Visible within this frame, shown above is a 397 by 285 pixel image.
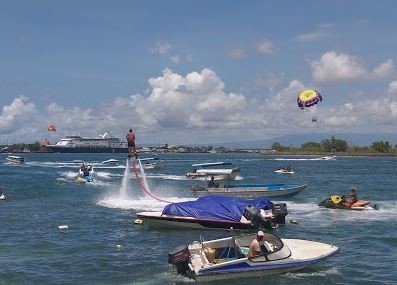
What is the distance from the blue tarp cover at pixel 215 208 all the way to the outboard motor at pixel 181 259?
34.9ft

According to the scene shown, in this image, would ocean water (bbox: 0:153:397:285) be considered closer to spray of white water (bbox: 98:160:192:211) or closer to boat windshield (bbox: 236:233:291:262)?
spray of white water (bbox: 98:160:192:211)

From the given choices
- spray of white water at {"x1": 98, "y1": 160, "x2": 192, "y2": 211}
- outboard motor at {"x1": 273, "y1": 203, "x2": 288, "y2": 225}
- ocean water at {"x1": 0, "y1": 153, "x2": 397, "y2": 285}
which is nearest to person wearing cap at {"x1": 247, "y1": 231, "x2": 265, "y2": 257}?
ocean water at {"x1": 0, "y1": 153, "x2": 397, "y2": 285}

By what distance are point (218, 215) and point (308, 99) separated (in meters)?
38.3

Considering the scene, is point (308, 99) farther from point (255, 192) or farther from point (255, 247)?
point (255, 247)

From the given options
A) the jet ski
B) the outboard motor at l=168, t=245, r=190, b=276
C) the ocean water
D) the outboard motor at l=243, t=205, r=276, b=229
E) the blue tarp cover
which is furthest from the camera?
the jet ski

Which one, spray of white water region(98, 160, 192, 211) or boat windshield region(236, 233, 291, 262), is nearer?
boat windshield region(236, 233, 291, 262)

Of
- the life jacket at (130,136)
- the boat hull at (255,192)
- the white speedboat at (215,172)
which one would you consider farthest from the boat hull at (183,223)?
the white speedboat at (215,172)

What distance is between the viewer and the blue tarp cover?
112 feet

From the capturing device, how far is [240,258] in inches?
938

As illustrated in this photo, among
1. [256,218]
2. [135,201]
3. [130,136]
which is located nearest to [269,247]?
[256,218]

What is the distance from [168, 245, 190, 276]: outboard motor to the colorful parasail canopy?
48.1 meters

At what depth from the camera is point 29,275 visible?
24344 millimetres

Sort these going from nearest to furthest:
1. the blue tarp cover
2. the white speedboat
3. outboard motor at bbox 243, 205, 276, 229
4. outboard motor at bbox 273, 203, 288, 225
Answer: outboard motor at bbox 243, 205, 276, 229, the blue tarp cover, outboard motor at bbox 273, 203, 288, 225, the white speedboat

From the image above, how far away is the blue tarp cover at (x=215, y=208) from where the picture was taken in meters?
34.2
